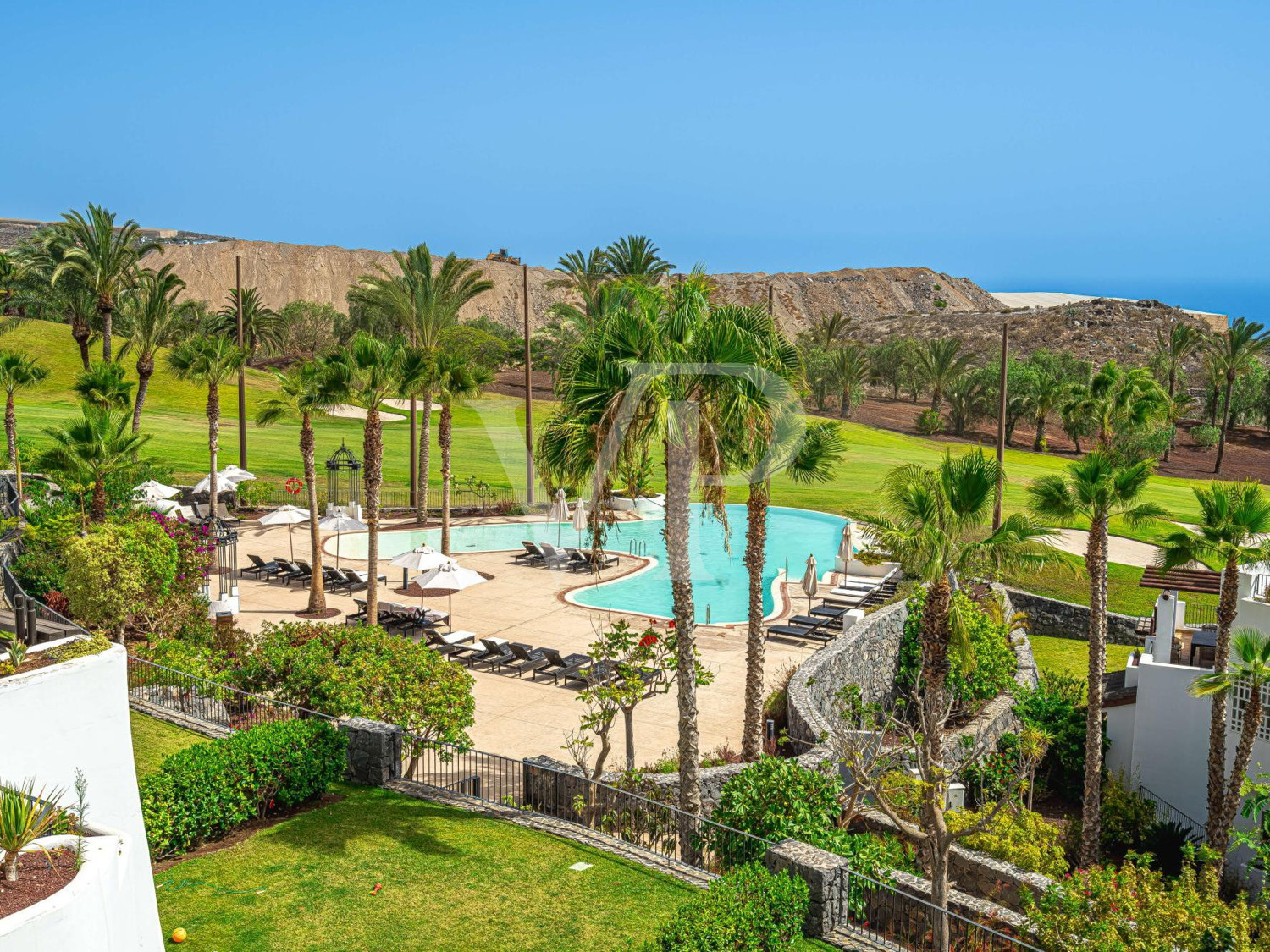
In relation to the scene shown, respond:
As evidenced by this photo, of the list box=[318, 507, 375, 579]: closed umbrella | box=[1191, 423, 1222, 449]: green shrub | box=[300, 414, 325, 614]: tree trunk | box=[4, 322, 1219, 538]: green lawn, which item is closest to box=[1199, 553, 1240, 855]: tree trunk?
box=[300, 414, 325, 614]: tree trunk

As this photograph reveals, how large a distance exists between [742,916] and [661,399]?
6.00m

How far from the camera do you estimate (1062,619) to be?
3175cm

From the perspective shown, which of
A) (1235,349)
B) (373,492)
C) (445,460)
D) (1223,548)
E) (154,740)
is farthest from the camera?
(1235,349)

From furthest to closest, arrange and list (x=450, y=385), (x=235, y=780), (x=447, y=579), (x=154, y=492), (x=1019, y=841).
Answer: (x=154, y=492) → (x=450, y=385) → (x=447, y=579) → (x=1019, y=841) → (x=235, y=780)

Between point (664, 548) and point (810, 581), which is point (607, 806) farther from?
point (664, 548)

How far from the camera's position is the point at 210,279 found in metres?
169

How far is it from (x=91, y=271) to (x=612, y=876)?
1547 inches

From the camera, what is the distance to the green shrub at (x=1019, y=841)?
14.8m

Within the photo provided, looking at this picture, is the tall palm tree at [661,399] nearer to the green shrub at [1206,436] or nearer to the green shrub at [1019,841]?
the green shrub at [1019,841]

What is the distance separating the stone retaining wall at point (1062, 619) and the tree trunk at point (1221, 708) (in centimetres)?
1207

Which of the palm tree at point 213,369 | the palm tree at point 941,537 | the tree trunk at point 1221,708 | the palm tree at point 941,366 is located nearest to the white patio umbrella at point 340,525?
the palm tree at point 213,369

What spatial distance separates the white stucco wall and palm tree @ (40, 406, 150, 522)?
44.0ft

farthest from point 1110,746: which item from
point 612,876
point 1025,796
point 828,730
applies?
point 612,876

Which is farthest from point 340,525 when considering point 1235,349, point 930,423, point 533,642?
point 1235,349
